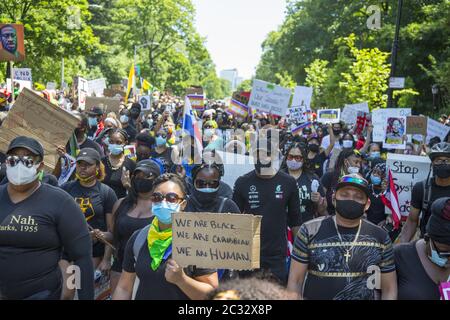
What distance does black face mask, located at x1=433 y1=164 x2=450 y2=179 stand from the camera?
5.89 meters

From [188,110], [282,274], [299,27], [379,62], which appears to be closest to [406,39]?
[379,62]

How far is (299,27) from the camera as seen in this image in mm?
47844

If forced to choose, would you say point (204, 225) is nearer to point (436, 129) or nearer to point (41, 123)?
point (41, 123)

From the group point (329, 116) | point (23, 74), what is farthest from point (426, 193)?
point (23, 74)

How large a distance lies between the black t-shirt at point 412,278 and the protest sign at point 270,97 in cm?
1078

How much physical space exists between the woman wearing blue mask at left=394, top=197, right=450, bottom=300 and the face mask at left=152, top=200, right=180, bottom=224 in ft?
4.65

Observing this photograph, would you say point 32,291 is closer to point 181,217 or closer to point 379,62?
point 181,217

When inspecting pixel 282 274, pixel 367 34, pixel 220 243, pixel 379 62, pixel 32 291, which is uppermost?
pixel 367 34

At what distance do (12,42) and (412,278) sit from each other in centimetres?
1114

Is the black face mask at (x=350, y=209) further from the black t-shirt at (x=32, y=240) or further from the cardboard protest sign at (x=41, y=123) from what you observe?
the cardboard protest sign at (x=41, y=123)

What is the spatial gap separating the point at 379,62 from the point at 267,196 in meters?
19.2

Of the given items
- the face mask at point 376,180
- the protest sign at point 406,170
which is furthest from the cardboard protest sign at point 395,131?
the face mask at point 376,180

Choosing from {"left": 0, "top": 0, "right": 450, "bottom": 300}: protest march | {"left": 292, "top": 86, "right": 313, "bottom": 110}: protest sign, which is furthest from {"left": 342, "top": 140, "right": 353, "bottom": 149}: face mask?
{"left": 292, "top": 86, "right": 313, "bottom": 110}: protest sign

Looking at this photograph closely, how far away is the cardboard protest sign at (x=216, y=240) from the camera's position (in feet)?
11.2
